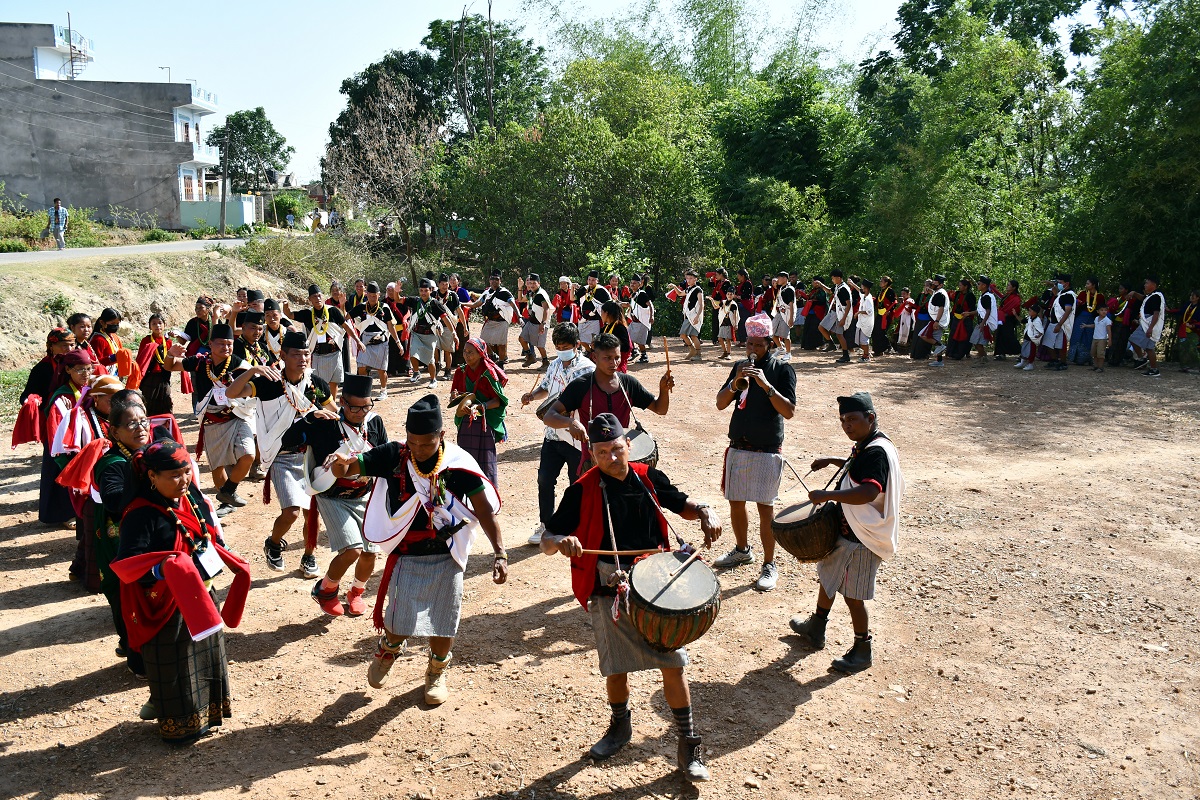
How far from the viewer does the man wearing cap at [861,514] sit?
545 cm

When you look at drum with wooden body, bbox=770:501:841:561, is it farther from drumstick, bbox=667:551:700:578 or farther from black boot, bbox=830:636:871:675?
drumstick, bbox=667:551:700:578

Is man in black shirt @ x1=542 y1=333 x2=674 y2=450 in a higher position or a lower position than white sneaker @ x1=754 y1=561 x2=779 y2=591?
higher

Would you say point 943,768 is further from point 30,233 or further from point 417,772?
point 30,233

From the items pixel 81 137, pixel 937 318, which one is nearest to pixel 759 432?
pixel 937 318

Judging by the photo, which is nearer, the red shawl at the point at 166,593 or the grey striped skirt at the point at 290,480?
the red shawl at the point at 166,593

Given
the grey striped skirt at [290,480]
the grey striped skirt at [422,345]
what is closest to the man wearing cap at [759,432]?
the grey striped skirt at [290,480]

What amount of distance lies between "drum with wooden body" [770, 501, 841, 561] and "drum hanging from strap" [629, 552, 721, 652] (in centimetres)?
139

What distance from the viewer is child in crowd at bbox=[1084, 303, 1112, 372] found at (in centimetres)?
1709

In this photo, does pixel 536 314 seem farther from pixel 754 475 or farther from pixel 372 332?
pixel 754 475

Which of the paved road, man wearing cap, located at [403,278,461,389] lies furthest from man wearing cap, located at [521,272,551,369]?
the paved road

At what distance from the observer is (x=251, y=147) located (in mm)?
70812

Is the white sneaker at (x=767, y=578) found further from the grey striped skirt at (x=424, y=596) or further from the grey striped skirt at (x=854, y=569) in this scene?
the grey striped skirt at (x=424, y=596)

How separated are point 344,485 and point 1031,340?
619 inches

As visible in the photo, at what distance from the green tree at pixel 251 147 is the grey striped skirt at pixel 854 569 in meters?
67.8
